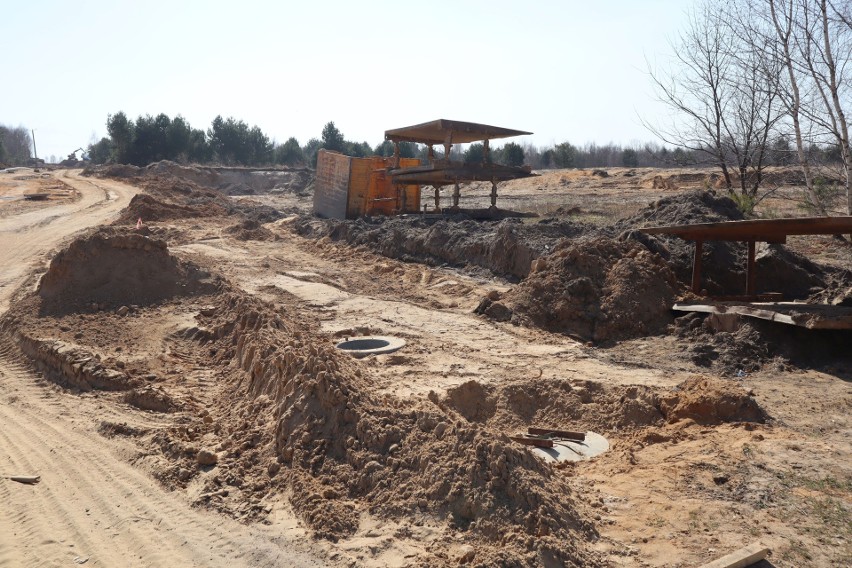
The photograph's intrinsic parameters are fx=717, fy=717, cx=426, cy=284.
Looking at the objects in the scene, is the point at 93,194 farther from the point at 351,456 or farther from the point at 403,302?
the point at 351,456

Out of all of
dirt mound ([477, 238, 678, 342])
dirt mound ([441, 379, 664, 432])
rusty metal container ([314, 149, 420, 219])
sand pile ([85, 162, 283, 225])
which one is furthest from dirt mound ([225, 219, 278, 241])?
dirt mound ([441, 379, 664, 432])

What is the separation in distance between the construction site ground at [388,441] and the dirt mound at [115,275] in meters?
0.06

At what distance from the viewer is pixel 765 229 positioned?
873 cm

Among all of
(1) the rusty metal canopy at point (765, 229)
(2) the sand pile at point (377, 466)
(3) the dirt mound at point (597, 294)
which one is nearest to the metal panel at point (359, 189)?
(3) the dirt mound at point (597, 294)

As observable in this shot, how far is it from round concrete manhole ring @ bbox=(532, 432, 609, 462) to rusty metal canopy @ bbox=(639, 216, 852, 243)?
369 centimetres

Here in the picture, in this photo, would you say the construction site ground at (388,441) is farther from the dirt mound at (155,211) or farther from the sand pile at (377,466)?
the dirt mound at (155,211)

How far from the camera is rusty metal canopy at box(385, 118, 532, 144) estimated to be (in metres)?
19.1

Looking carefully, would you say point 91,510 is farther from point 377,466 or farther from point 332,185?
point 332,185

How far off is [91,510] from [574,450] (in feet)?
12.0

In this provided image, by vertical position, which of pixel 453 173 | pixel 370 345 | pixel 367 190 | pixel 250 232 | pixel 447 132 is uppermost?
pixel 447 132

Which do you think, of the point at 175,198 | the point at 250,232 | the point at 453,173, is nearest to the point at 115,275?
the point at 250,232

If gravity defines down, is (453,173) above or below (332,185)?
above

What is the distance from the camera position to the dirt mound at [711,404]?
6316 mm

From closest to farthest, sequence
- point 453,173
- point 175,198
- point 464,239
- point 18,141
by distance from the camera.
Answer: point 464,239, point 453,173, point 175,198, point 18,141
